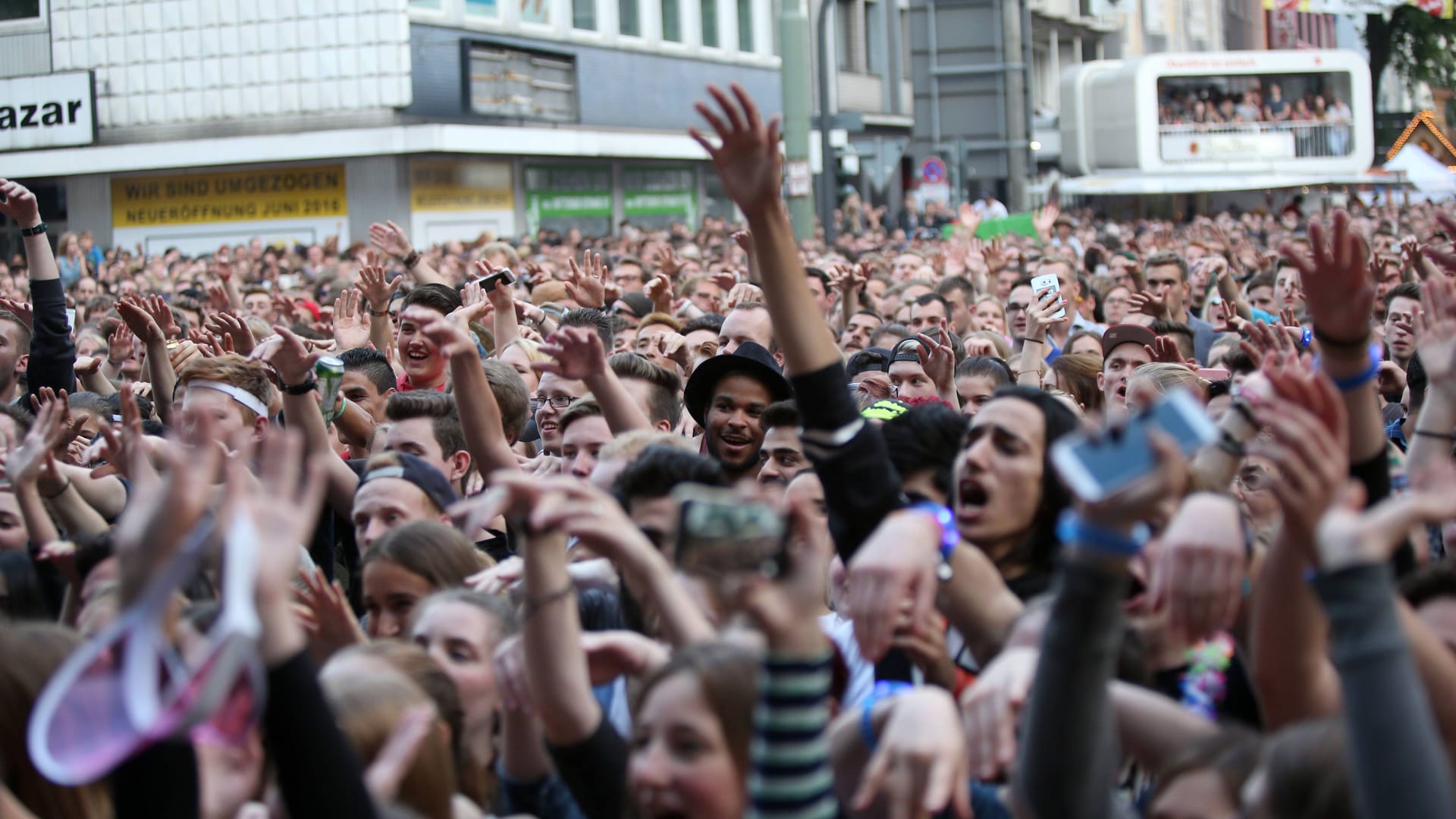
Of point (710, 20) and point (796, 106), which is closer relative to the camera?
point (796, 106)

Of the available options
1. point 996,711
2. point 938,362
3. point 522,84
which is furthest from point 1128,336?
point 522,84

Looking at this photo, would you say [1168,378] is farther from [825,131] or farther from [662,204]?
[662,204]


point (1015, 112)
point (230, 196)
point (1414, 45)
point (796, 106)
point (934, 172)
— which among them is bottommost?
point (796, 106)

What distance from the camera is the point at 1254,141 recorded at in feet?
123

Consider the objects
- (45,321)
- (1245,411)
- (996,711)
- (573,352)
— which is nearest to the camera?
(996,711)

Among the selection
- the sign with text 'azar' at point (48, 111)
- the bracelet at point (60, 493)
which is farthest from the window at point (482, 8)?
the bracelet at point (60, 493)

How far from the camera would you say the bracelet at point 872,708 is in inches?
107

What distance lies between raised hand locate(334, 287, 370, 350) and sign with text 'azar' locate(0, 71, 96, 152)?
61.4 feet

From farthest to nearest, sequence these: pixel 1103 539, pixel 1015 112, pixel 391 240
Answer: pixel 1015 112 → pixel 391 240 → pixel 1103 539

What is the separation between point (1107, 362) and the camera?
7309mm

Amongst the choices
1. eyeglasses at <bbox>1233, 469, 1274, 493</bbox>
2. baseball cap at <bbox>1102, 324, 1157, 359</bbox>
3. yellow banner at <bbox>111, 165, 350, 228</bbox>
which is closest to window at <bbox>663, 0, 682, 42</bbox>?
yellow banner at <bbox>111, 165, 350, 228</bbox>

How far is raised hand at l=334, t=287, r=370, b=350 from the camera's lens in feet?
27.6

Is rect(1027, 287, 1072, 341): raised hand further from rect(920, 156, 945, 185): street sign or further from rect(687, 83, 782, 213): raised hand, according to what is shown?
rect(920, 156, 945, 185): street sign

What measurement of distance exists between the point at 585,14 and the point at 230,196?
23.7ft
